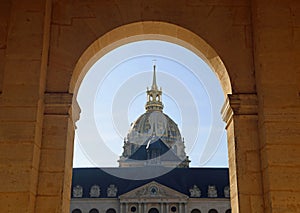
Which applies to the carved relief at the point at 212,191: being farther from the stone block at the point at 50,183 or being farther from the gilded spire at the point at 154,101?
the stone block at the point at 50,183

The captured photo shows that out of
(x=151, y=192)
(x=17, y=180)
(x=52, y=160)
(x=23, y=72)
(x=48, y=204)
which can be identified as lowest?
(x=48, y=204)

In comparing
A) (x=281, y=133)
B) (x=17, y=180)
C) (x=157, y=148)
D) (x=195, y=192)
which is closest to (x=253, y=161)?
(x=281, y=133)

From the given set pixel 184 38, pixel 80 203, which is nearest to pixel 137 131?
pixel 80 203

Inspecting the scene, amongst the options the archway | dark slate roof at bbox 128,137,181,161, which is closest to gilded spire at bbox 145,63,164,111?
dark slate roof at bbox 128,137,181,161

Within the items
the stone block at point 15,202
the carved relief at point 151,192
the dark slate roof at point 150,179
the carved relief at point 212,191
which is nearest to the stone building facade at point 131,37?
the stone block at point 15,202

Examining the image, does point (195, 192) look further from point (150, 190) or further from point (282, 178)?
point (282, 178)

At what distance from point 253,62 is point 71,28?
3.42m

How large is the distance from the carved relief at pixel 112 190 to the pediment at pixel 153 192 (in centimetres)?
167

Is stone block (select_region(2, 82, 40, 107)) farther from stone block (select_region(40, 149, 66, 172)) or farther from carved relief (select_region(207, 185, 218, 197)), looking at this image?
carved relief (select_region(207, 185, 218, 197))

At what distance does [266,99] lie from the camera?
24.3ft

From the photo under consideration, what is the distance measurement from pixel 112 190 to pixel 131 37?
68.3 meters

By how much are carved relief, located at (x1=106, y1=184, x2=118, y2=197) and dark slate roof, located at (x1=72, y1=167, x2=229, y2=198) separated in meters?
0.55

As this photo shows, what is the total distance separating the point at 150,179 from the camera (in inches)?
3039

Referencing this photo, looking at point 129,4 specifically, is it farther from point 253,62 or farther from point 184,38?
point 253,62
